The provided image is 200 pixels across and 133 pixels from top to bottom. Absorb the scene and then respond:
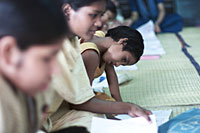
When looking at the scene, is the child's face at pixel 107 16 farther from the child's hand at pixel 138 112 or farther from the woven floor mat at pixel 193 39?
the child's hand at pixel 138 112

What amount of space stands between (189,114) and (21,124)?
878 millimetres

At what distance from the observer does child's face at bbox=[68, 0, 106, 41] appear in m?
1.15

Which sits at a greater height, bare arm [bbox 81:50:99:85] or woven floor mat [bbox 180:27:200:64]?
bare arm [bbox 81:50:99:85]

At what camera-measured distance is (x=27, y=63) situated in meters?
0.66

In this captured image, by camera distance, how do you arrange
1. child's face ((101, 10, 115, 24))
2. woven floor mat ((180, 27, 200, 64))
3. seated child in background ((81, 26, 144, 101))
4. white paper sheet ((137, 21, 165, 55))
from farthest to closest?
child's face ((101, 10, 115, 24)), white paper sheet ((137, 21, 165, 55)), woven floor mat ((180, 27, 200, 64)), seated child in background ((81, 26, 144, 101))

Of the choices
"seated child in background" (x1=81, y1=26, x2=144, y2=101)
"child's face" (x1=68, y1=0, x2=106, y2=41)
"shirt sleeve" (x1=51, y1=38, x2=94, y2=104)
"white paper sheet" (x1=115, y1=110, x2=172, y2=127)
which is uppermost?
"child's face" (x1=68, y1=0, x2=106, y2=41)

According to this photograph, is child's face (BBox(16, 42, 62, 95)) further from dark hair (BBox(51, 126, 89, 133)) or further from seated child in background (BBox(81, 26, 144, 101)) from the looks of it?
seated child in background (BBox(81, 26, 144, 101))

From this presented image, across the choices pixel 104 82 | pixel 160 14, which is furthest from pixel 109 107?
pixel 160 14

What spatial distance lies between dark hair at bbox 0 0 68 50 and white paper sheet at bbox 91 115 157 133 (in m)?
0.56

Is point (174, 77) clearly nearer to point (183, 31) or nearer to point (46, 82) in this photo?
point (46, 82)

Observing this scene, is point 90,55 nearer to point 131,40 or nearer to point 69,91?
point 131,40

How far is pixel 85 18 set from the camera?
3.87 ft

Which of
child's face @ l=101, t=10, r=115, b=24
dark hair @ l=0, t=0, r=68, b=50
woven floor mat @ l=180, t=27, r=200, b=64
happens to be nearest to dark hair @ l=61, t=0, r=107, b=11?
dark hair @ l=0, t=0, r=68, b=50

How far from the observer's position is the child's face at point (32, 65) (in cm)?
66
